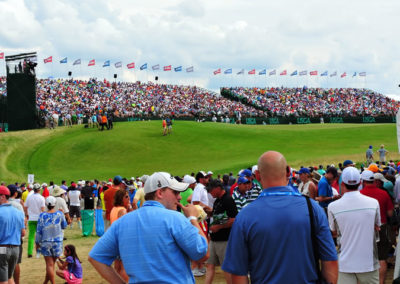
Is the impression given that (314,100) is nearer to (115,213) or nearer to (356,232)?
(115,213)

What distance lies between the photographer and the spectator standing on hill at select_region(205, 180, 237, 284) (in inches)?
326

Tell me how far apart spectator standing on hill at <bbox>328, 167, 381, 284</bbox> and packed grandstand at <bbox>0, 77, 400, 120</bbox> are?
54.4m

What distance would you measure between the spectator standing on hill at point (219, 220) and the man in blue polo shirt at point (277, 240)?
4301 mm

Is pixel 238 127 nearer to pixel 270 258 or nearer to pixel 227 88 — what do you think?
pixel 227 88

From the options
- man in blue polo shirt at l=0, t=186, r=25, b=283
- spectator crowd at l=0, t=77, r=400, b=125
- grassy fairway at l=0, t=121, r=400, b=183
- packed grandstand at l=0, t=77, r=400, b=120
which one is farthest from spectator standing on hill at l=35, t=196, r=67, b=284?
packed grandstand at l=0, t=77, r=400, b=120

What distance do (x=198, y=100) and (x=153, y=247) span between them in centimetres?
7248

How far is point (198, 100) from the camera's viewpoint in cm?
7631

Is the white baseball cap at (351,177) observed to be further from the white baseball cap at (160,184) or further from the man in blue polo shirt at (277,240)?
the white baseball cap at (160,184)

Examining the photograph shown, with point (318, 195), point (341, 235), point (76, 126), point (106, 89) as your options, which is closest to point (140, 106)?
point (106, 89)

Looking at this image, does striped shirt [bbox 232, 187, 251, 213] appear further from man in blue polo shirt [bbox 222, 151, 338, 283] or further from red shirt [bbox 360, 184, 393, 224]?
man in blue polo shirt [bbox 222, 151, 338, 283]

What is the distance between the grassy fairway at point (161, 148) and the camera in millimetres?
39094

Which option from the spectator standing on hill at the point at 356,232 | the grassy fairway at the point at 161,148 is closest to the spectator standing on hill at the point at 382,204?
the spectator standing on hill at the point at 356,232

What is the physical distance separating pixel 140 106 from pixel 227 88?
20.8 meters

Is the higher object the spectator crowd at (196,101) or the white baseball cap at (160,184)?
the spectator crowd at (196,101)
